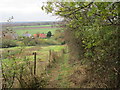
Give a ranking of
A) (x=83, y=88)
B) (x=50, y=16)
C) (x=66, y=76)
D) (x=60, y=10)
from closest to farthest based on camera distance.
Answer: (x=60, y=10), (x=50, y=16), (x=83, y=88), (x=66, y=76)

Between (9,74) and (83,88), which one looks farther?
(83,88)

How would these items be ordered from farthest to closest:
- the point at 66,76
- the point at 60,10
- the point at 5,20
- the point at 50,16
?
the point at 66,76
the point at 50,16
the point at 60,10
the point at 5,20

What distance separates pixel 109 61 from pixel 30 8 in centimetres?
99

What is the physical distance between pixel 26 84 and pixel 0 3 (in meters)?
1.11

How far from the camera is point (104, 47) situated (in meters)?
1.43

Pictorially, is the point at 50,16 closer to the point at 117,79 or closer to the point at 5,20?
the point at 5,20

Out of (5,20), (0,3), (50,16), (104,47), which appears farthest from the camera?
(104,47)

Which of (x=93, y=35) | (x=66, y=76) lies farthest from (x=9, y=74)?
(x=66, y=76)

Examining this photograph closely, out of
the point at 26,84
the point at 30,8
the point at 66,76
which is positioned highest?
the point at 30,8

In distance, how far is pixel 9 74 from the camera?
1342mm

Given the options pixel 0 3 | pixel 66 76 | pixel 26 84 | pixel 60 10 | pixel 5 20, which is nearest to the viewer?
pixel 0 3

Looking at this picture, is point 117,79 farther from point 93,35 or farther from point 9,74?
point 9,74

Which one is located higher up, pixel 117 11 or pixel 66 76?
pixel 117 11

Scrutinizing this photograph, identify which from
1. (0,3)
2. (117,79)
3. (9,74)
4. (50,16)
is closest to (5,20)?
(0,3)
